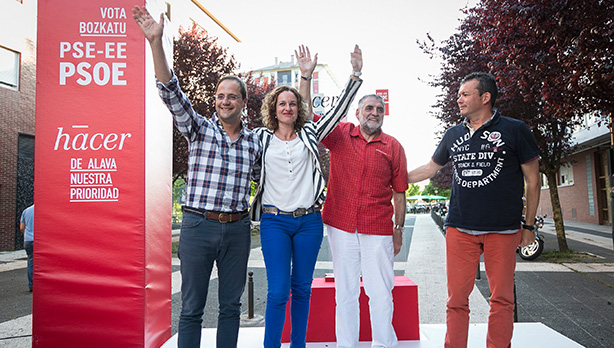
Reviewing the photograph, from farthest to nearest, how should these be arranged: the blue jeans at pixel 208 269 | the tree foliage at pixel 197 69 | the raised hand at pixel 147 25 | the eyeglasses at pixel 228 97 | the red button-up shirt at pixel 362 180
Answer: the tree foliage at pixel 197 69 < the red button-up shirt at pixel 362 180 < the eyeglasses at pixel 228 97 < the blue jeans at pixel 208 269 < the raised hand at pixel 147 25

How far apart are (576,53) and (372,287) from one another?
211 inches

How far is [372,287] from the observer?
11.9 feet

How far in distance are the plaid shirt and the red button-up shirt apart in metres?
0.86

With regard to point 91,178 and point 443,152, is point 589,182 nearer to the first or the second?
point 443,152

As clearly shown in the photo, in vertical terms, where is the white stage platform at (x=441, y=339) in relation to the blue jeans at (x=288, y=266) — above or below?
below

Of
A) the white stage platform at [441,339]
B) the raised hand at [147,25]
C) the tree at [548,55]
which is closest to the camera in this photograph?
the raised hand at [147,25]

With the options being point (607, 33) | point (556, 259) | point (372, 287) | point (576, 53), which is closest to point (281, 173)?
point (372, 287)

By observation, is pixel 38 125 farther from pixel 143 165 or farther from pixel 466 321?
pixel 466 321

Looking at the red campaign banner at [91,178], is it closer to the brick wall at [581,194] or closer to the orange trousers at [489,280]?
the orange trousers at [489,280]

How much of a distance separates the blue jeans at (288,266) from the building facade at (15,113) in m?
16.9

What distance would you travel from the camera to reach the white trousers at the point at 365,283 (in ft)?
11.7

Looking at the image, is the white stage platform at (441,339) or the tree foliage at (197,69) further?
the tree foliage at (197,69)

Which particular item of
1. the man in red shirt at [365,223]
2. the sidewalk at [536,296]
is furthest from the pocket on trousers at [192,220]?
the sidewalk at [536,296]

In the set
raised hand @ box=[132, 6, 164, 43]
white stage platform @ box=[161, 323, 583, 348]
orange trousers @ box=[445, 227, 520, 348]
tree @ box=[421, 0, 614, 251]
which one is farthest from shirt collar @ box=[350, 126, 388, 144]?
tree @ box=[421, 0, 614, 251]
